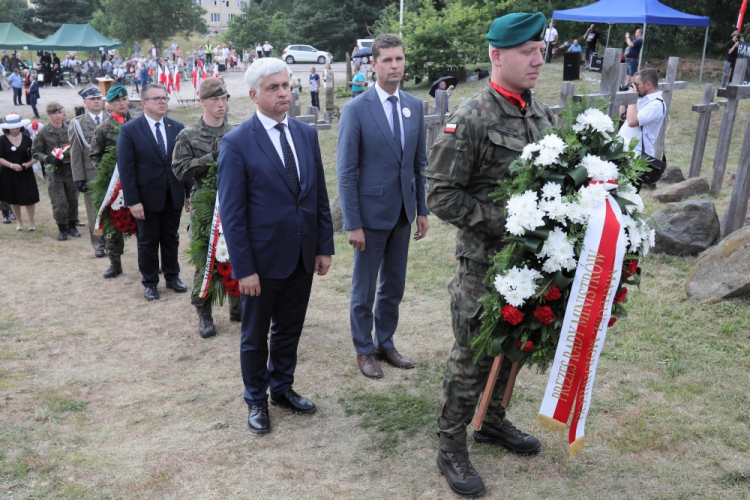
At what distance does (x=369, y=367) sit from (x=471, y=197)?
194 cm

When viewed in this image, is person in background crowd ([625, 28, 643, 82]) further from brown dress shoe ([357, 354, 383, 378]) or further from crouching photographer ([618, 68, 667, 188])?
brown dress shoe ([357, 354, 383, 378])

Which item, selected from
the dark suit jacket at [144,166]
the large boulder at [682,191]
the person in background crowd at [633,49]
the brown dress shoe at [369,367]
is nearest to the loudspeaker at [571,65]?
the person in background crowd at [633,49]

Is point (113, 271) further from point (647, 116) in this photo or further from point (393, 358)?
point (647, 116)

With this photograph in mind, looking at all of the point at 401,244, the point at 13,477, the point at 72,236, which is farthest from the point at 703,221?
the point at 72,236

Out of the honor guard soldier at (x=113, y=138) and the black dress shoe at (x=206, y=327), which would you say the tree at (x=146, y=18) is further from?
the black dress shoe at (x=206, y=327)

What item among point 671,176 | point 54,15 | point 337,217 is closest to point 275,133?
point 337,217

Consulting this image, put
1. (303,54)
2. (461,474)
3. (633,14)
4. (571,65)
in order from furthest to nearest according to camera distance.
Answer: (303,54) < (571,65) < (633,14) < (461,474)

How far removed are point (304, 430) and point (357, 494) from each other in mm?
766

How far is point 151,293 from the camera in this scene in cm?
680

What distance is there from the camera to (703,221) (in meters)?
6.55

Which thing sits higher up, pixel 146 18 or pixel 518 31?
pixel 146 18

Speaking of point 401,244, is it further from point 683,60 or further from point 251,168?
point 683,60

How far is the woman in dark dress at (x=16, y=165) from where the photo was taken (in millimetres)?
9719

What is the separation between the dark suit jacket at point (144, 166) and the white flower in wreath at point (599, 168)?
15.6 feet
